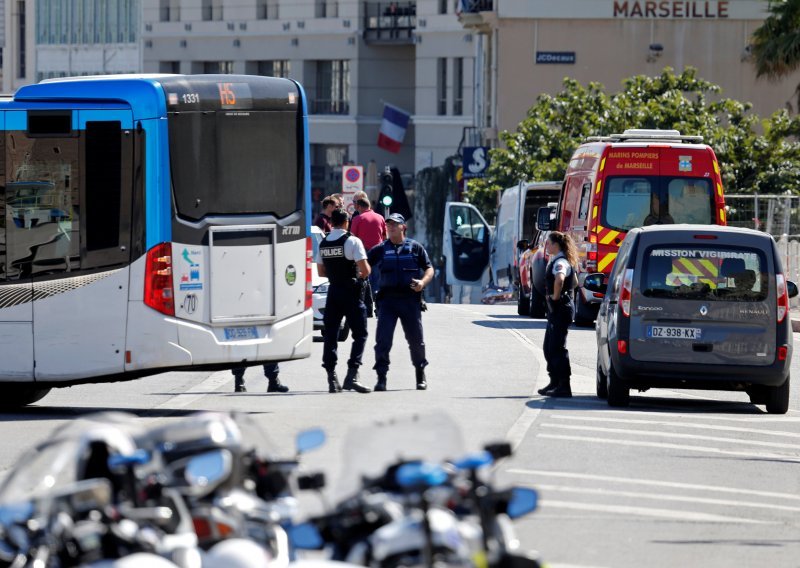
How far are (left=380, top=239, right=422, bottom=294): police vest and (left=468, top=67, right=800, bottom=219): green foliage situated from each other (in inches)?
1200

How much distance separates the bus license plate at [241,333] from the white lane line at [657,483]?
13.7 ft

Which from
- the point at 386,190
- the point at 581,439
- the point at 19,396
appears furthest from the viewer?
the point at 386,190

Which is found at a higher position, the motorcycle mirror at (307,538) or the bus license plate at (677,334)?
the motorcycle mirror at (307,538)

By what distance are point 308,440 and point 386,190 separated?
34332mm

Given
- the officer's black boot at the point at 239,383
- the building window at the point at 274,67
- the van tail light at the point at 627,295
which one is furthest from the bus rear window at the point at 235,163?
the building window at the point at 274,67

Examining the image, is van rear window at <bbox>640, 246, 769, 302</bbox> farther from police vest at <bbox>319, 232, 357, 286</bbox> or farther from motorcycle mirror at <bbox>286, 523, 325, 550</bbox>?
motorcycle mirror at <bbox>286, 523, 325, 550</bbox>

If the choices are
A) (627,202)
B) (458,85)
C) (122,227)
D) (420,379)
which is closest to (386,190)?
(627,202)

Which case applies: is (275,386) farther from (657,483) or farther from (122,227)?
(657,483)

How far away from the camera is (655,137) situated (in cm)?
2873

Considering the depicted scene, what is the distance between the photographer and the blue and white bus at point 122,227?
1558 centimetres

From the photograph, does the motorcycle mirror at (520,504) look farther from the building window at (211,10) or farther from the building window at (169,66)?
the building window at (169,66)

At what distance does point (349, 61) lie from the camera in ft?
254

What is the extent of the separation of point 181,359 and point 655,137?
14564mm

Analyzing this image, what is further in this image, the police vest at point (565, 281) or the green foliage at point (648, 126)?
the green foliage at point (648, 126)
